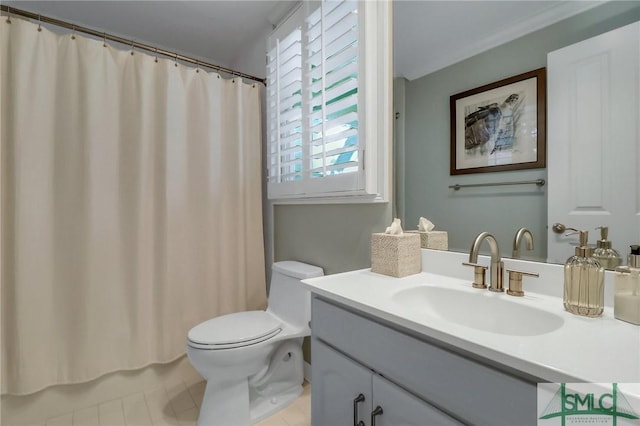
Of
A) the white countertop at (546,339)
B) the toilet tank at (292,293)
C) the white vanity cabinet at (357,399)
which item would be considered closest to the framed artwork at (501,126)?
the white countertop at (546,339)

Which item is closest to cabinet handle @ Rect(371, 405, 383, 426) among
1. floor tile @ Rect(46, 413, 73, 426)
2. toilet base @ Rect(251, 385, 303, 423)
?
toilet base @ Rect(251, 385, 303, 423)

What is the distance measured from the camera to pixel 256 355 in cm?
138

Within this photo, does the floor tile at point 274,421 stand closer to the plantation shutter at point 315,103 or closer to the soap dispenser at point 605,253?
the plantation shutter at point 315,103

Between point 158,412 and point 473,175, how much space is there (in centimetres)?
188

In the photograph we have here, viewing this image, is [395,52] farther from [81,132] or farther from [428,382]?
[81,132]

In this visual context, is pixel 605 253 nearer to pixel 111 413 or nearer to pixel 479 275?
pixel 479 275

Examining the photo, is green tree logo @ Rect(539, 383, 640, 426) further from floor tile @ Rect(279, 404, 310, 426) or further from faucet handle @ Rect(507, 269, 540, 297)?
floor tile @ Rect(279, 404, 310, 426)

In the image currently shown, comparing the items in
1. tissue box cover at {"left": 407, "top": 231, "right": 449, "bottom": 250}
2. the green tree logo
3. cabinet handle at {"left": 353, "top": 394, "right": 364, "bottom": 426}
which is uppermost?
tissue box cover at {"left": 407, "top": 231, "right": 449, "bottom": 250}

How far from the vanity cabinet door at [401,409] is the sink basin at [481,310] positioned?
20 centimetres

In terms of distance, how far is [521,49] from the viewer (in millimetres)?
937

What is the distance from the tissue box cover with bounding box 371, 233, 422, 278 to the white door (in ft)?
1.36

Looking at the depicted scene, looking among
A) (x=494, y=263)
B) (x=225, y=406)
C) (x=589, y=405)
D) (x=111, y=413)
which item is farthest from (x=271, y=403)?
(x=589, y=405)

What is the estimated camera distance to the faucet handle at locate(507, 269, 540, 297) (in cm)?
86

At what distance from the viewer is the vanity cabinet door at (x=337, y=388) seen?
0.81m
